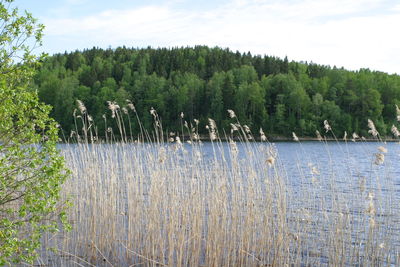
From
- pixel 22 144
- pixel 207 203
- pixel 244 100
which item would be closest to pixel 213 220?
pixel 207 203

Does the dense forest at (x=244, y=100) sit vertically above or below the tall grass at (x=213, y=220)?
above

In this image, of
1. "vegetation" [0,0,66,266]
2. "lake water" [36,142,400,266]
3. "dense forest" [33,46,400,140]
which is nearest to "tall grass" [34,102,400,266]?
"lake water" [36,142,400,266]

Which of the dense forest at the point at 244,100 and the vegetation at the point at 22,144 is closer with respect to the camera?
the vegetation at the point at 22,144

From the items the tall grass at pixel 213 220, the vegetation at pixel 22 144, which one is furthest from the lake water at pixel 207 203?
the vegetation at pixel 22 144

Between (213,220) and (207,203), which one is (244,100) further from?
(213,220)

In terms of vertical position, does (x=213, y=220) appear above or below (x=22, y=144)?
below

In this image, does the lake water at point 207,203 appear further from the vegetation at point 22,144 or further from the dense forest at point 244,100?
the dense forest at point 244,100

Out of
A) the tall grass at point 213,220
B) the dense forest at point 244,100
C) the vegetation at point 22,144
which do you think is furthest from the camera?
the dense forest at point 244,100

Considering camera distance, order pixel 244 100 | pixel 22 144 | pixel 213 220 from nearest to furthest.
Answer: pixel 22 144 < pixel 213 220 < pixel 244 100

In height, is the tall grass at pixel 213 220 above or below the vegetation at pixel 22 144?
below

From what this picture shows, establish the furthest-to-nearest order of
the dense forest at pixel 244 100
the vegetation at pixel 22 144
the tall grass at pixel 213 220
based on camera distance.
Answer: the dense forest at pixel 244 100 < the tall grass at pixel 213 220 < the vegetation at pixel 22 144

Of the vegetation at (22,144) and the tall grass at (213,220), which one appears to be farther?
the tall grass at (213,220)

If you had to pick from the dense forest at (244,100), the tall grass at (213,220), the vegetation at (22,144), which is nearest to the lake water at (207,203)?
the tall grass at (213,220)

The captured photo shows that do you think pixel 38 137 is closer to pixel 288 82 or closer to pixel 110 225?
pixel 110 225
